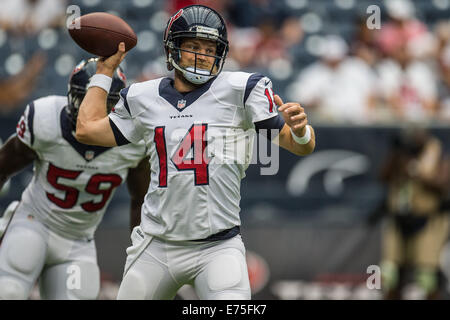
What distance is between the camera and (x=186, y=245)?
367 centimetres

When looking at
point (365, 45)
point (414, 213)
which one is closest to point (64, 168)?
point (414, 213)

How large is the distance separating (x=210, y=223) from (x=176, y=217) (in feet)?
0.52

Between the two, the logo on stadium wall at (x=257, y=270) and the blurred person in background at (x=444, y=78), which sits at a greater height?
the blurred person in background at (x=444, y=78)

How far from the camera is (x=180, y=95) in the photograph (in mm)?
3762

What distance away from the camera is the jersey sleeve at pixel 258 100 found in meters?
3.63

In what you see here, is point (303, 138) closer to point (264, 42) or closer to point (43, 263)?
point (43, 263)

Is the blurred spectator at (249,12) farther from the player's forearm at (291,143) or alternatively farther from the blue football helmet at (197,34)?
the player's forearm at (291,143)

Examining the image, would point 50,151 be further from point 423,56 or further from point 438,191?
point 423,56

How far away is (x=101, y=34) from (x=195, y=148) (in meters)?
0.78

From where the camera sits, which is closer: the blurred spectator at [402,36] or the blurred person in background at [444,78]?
the blurred person in background at [444,78]

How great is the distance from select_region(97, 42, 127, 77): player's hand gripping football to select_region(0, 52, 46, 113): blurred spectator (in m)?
3.94

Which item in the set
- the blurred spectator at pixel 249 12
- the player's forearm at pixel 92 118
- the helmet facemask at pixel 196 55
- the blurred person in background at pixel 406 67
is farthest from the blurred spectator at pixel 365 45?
the player's forearm at pixel 92 118

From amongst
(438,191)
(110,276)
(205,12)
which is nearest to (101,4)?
(110,276)

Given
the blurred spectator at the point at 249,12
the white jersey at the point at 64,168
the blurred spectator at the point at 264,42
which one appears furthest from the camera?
the blurred spectator at the point at 249,12
